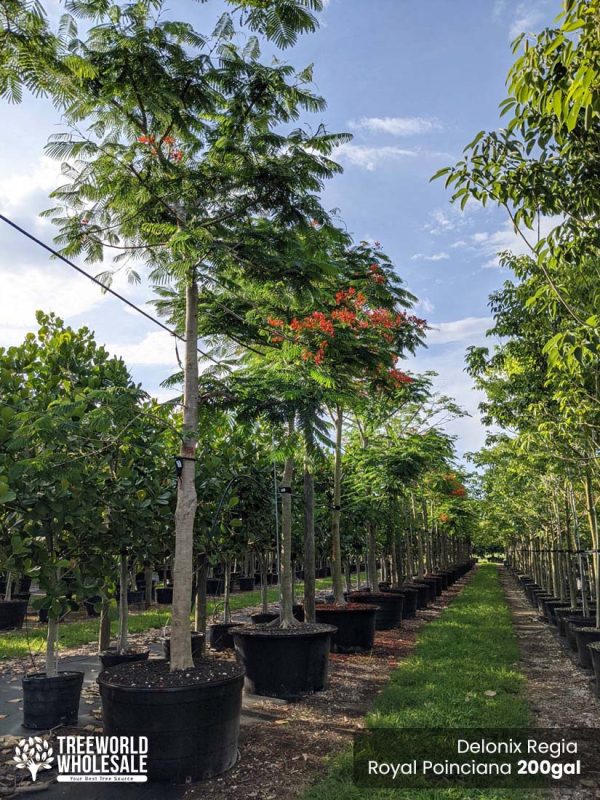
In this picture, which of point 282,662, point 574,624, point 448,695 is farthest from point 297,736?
point 574,624

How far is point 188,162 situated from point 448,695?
5.99 meters

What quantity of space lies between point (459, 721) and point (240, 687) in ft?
7.02

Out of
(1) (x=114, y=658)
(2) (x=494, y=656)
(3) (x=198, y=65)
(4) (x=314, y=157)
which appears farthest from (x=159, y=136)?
(2) (x=494, y=656)

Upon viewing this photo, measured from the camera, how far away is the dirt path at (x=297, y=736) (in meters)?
4.11

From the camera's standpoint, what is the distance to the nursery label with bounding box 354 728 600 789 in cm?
415

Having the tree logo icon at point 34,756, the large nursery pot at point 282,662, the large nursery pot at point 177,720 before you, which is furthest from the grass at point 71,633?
the large nursery pot at point 177,720

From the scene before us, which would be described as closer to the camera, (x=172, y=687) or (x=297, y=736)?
(x=172, y=687)

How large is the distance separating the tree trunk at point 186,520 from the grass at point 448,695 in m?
1.50

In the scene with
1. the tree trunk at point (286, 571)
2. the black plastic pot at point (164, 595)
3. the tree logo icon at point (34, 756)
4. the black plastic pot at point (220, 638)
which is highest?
the tree trunk at point (286, 571)

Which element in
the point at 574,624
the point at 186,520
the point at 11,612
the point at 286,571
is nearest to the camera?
the point at 186,520

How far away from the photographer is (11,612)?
11.9 m

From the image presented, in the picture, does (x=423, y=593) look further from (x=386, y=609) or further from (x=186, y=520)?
(x=186, y=520)

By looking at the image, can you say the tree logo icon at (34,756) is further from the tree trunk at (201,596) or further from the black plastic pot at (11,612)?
the black plastic pot at (11,612)

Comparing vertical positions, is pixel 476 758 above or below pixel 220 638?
above
